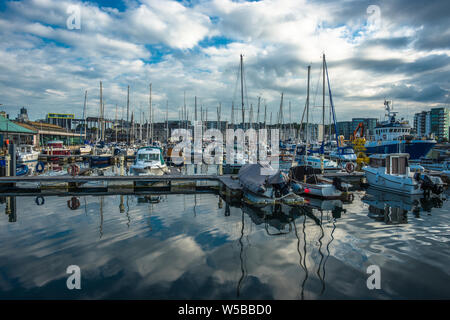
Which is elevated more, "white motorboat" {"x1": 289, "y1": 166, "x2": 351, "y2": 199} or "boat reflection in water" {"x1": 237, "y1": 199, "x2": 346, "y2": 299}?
"white motorboat" {"x1": 289, "y1": 166, "x2": 351, "y2": 199}

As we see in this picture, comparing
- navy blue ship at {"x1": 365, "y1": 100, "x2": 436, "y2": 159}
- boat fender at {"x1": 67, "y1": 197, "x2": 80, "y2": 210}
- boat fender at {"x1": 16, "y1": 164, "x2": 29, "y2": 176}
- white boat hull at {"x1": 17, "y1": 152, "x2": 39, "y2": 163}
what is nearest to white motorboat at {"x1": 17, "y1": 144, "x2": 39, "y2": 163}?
white boat hull at {"x1": 17, "y1": 152, "x2": 39, "y2": 163}

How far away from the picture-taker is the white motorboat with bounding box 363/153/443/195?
20.0 meters

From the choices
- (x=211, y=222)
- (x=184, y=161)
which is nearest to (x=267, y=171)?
(x=211, y=222)

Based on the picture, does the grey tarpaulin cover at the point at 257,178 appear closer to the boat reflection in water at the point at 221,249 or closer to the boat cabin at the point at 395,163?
the boat reflection in water at the point at 221,249

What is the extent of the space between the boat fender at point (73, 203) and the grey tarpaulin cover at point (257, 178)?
1079 cm

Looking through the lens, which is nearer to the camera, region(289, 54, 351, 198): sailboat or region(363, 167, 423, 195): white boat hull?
region(289, 54, 351, 198): sailboat

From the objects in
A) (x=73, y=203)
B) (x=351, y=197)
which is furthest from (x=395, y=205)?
(x=73, y=203)

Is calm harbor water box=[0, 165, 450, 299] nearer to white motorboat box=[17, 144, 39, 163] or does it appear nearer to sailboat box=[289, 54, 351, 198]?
sailboat box=[289, 54, 351, 198]

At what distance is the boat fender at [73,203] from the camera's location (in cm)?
1670

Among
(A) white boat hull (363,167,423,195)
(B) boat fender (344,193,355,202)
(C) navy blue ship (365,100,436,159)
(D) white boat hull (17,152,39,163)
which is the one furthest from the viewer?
(C) navy blue ship (365,100,436,159)

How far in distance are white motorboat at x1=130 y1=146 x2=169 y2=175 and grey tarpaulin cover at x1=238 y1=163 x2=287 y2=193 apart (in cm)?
960
